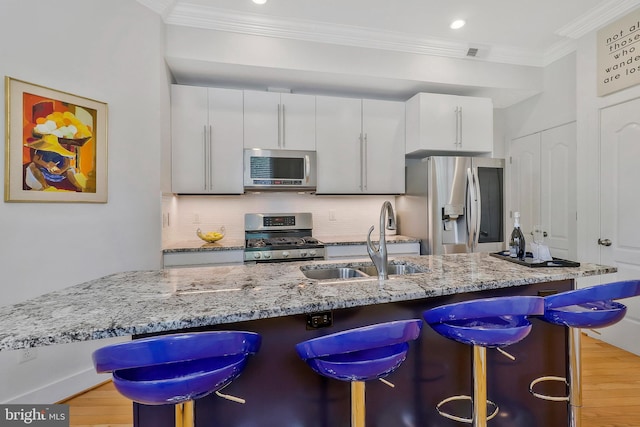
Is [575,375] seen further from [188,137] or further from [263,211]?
[188,137]

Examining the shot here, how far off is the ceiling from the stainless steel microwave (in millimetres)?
771

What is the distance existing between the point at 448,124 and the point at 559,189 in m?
1.35

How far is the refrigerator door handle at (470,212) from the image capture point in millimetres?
3162

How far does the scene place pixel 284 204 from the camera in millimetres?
3561

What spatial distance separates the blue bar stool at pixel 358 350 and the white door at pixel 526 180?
3.32m

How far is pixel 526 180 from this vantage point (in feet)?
12.3

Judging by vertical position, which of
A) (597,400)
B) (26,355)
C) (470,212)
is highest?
(470,212)

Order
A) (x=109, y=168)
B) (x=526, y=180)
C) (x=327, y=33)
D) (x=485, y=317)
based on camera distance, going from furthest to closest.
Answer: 1. (x=526, y=180)
2. (x=327, y=33)
3. (x=109, y=168)
4. (x=485, y=317)

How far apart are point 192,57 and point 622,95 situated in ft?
11.8

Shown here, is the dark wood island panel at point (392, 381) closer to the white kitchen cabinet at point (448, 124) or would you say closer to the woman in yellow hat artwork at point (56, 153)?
the woman in yellow hat artwork at point (56, 153)

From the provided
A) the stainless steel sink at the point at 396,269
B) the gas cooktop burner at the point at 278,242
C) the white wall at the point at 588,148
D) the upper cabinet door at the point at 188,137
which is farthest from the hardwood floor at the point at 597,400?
the upper cabinet door at the point at 188,137

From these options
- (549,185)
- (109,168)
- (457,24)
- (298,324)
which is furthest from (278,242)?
(549,185)

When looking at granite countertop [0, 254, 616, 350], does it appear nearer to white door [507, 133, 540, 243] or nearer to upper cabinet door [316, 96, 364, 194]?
upper cabinet door [316, 96, 364, 194]

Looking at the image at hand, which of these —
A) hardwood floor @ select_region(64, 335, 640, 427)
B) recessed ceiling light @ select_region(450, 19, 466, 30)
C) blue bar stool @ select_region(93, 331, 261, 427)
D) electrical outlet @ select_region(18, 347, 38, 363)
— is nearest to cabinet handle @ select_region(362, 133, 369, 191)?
recessed ceiling light @ select_region(450, 19, 466, 30)
